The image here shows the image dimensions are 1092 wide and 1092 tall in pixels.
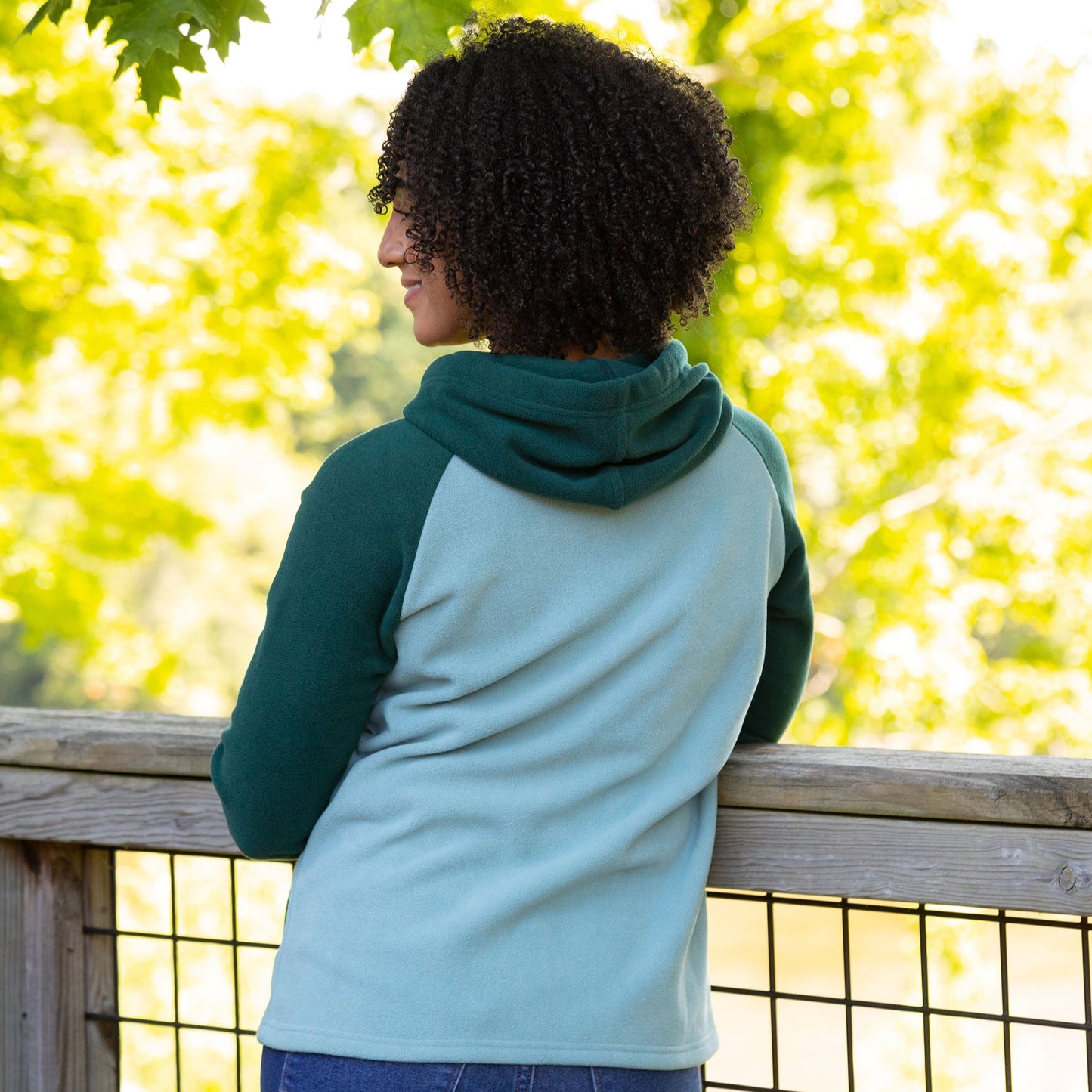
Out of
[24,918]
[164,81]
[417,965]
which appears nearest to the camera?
[417,965]

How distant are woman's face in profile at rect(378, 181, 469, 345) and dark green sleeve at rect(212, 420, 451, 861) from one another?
0.14 m

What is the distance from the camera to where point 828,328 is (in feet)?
24.5

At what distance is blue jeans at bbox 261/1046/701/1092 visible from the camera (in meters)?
1.04

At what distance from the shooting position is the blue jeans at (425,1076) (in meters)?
1.04

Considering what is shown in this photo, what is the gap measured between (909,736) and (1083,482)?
1718 mm

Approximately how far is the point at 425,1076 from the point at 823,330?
6.88 metres

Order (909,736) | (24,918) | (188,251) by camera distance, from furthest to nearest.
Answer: (909,736) < (188,251) < (24,918)

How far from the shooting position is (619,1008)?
1088mm

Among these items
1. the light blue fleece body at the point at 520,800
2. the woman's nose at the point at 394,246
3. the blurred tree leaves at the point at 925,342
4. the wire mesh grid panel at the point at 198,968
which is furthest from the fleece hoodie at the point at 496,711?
the blurred tree leaves at the point at 925,342

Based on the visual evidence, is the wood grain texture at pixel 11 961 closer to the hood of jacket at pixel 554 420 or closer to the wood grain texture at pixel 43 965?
the wood grain texture at pixel 43 965

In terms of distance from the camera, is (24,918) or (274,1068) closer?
(274,1068)

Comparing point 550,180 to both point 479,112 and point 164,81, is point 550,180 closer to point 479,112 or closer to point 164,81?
point 479,112

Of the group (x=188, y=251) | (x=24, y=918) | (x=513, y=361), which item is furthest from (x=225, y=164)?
(x=513, y=361)

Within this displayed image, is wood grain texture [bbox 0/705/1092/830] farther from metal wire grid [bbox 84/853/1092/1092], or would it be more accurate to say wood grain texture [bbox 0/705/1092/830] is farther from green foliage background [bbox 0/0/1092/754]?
green foliage background [bbox 0/0/1092/754]
